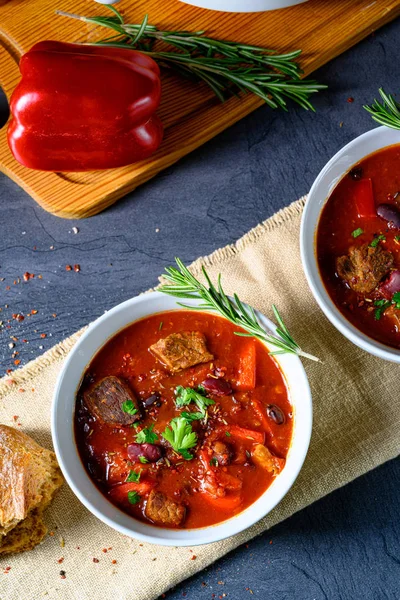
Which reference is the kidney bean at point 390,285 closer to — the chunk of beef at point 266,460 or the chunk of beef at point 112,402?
the chunk of beef at point 266,460

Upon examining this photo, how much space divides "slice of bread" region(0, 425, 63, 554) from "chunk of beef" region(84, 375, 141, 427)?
415 mm

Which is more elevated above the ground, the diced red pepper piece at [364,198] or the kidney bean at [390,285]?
the diced red pepper piece at [364,198]

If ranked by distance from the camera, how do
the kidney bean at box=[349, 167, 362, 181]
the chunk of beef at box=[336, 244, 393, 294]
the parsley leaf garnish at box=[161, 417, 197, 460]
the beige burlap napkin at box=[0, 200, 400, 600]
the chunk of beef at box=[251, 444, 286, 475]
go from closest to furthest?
the parsley leaf garnish at box=[161, 417, 197, 460], the chunk of beef at box=[251, 444, 286, 475], the chunk of beef at box=[336, 244, 393, 294], the kidney bean at box=[349, 167, 362, 181], the beige burlap napkin at box=[0, 200, 400, 600]

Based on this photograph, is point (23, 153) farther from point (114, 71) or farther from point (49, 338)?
point (49, 338)

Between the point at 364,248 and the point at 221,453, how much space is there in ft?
3.70

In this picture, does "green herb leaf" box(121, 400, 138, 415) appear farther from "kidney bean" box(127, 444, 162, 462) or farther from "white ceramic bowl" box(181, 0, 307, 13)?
"white ceramic bowl" box(181, 0, 307, 13)

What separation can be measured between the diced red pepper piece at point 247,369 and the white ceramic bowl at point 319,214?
14.9 inches

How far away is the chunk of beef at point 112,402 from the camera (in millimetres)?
3146

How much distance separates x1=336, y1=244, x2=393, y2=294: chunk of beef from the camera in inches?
130

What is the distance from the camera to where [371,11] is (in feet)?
12.7

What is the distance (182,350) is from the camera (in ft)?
10.3

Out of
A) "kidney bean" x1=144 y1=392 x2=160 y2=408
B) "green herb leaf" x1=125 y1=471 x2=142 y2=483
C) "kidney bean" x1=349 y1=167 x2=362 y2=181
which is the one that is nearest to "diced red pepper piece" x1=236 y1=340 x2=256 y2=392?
"kidney bean" x1=144 y1=392 x2=160 y2=408

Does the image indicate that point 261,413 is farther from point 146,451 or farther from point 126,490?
point 126,490

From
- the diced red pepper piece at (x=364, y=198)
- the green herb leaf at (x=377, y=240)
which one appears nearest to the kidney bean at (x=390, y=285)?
the green herb leaf at (x=377, y=240)
